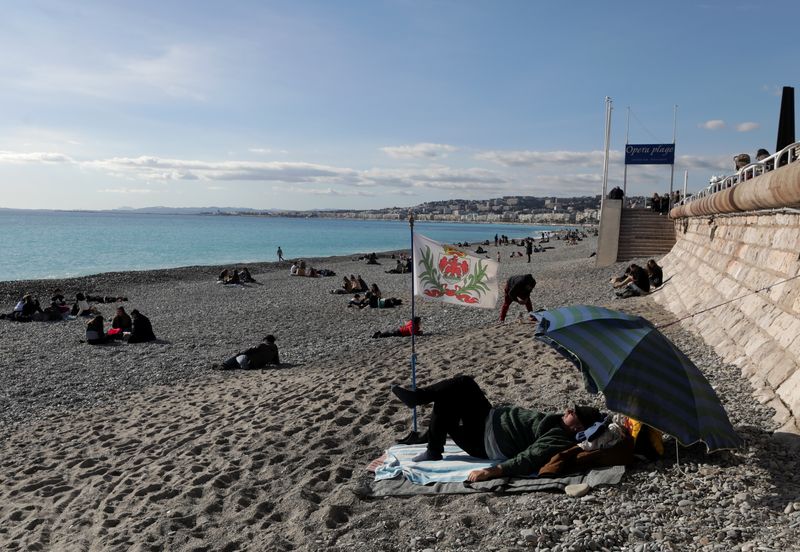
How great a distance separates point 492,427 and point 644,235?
81.1ft

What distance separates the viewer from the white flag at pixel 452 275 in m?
7.15

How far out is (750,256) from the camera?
1009 centimetres

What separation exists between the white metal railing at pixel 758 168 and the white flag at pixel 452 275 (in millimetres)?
4377

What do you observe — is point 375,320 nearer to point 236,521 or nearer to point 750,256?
point 750,256

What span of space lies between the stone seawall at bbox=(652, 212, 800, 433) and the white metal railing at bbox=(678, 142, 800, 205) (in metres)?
0.82

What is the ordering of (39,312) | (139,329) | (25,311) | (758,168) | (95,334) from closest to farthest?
(758,168)
(95,334)
(139,329)
(25,311)
(39,312)

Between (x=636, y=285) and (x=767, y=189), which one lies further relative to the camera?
(x=636, y=285)

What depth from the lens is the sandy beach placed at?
14.7 ft

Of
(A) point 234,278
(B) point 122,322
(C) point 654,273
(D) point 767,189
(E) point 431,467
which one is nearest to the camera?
(E) point 431,467

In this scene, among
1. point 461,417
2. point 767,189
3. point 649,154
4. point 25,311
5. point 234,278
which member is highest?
Result: point 649,154

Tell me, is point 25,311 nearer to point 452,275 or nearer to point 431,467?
point 452,275

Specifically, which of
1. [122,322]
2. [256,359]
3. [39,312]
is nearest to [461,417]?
[256,359]

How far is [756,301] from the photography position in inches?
326

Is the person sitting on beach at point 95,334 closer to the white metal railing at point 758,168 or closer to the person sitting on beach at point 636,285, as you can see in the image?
the person sitting on beach at point 636,285
